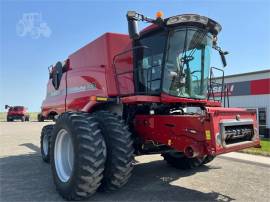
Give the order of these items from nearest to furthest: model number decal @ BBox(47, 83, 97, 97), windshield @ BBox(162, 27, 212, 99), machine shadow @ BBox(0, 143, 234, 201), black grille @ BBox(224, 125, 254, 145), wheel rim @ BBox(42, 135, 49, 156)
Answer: black grille @ BBox(224, 125, 254, 145) → machine shadow @ BBox(0, 143, 234, 201) → windshield @ BBox(162, 27, 212, 99) → model number decal @ BBox(47, 83, 97, 97) → wheel rim @ BBox(42, 135, 49, 156)

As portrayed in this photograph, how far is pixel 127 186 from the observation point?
612 centimetres

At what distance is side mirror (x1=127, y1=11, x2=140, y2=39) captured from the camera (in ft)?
17.1

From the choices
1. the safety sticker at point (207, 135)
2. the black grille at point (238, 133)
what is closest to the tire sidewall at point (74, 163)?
the safety sticker at point (207, 135)

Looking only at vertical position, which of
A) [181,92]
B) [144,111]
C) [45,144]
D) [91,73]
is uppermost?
[91,73]

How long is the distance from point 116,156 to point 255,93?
644 inches

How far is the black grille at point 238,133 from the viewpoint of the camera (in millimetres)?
5305

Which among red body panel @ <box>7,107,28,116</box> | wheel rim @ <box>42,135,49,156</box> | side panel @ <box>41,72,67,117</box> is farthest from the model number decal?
red body panel @ <box>7,107,28,116</box>

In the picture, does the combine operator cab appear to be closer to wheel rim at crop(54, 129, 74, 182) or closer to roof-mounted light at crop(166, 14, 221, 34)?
roof-mounted light at crop(166, 14, 221, 34)

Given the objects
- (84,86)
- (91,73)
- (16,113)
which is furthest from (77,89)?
(16,113)

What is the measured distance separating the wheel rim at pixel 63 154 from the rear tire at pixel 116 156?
986 millimetres

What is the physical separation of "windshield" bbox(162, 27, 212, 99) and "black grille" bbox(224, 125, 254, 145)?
1101mm

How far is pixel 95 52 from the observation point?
7.29 meters

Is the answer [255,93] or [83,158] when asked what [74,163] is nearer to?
[83,158]

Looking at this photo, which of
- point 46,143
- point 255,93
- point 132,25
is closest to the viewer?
point 132,25
